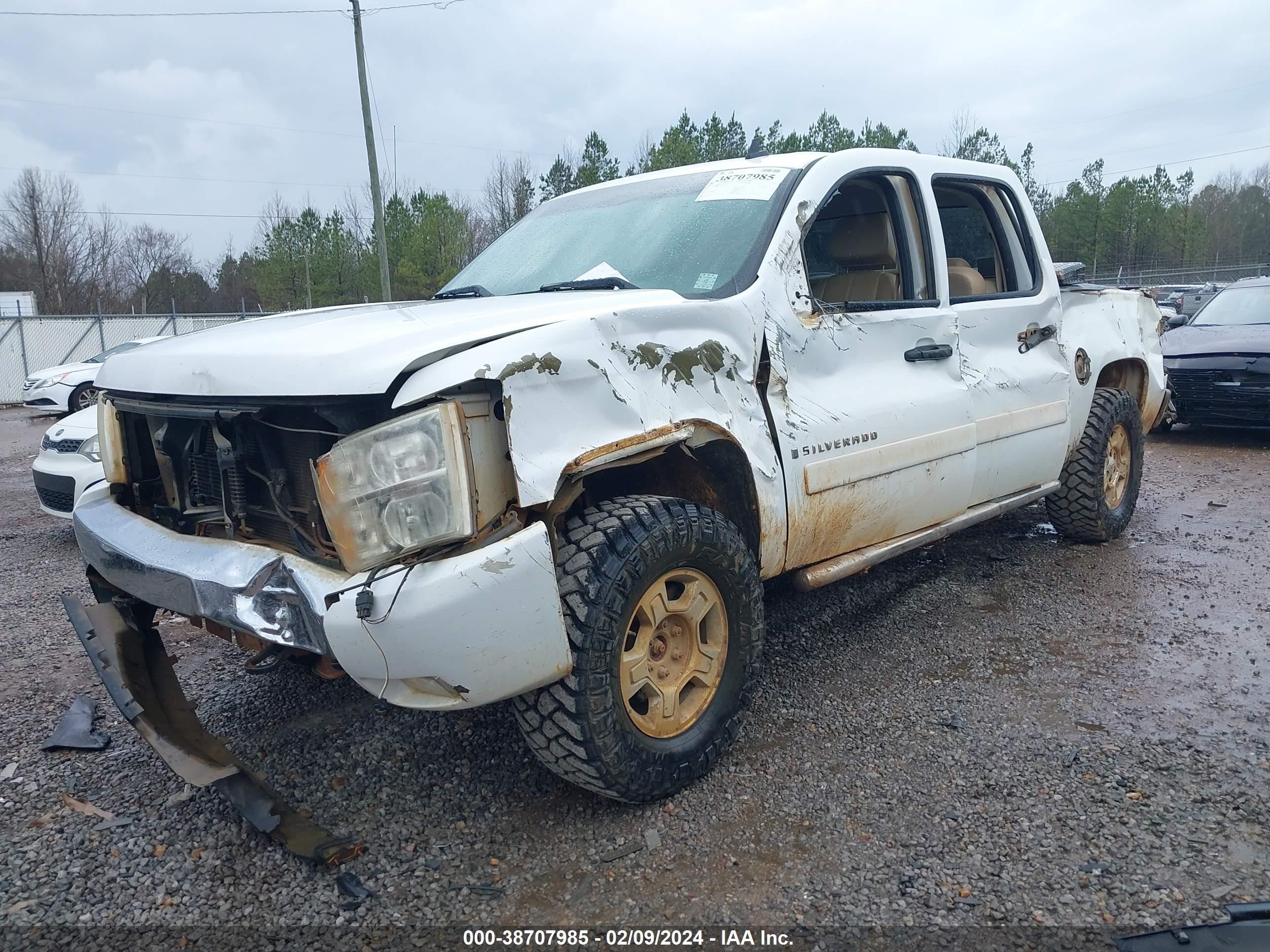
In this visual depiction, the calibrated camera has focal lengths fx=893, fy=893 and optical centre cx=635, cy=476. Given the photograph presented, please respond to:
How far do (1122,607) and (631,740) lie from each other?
2915 millimetres

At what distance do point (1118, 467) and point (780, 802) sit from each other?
3730 mm

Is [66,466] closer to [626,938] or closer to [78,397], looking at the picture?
[626,938]

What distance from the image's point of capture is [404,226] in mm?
30844

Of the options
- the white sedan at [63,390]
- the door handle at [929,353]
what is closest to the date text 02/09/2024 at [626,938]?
the door handle at [929,353]

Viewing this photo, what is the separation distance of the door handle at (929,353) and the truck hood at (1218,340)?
5842mm

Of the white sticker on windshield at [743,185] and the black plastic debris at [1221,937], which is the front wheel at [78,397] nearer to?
the white sticker on windshield at [743,185]

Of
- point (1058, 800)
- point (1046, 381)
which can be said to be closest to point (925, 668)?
point (1058, 800)

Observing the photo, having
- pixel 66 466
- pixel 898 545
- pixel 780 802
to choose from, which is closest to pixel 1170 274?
pixel 898 545

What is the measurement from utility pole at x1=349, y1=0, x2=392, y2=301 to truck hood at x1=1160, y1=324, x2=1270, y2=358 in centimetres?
1436

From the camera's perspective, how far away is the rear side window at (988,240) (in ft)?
13.7

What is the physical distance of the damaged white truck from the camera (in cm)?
212

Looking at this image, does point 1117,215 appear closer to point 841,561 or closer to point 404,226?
point 404,226

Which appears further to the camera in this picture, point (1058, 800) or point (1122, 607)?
point (1122, 607)

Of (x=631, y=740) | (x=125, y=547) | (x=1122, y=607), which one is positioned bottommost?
(x=1122, y=607)
